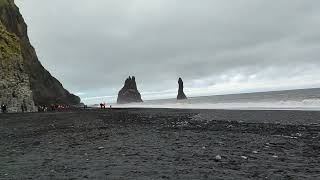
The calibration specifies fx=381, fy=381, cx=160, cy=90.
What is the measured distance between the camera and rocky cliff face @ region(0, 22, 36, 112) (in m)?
68.6

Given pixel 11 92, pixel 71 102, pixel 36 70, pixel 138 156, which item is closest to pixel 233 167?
pixel 138 156

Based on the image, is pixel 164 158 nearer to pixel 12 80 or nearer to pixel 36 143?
pixel 36 143

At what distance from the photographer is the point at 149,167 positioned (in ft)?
42.1

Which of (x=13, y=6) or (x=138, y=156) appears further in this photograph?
(x=13, y=6)

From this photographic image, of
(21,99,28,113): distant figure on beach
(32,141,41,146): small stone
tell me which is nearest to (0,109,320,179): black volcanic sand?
(32,141,41,146): small stone

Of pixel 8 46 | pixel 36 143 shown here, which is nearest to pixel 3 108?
pixel 8 46

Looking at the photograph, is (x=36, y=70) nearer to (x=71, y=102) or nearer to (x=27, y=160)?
(x=71, y=102)

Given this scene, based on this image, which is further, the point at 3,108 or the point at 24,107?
the point at 24,107

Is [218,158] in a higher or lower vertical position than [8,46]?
lower

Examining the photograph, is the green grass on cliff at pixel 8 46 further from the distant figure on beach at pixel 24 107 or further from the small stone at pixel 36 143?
the small stone at pixel 36 143

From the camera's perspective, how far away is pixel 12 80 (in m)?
70.4

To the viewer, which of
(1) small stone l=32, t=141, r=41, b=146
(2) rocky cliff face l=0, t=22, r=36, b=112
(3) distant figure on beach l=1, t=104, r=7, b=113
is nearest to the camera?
(1) small stone l=32, t=141, r=41, b=146

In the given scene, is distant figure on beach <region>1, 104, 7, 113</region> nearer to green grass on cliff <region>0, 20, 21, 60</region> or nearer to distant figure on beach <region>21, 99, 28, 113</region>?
distant figure on beach <region>21, 99, 28, 113</region>

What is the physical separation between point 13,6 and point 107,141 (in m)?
114
